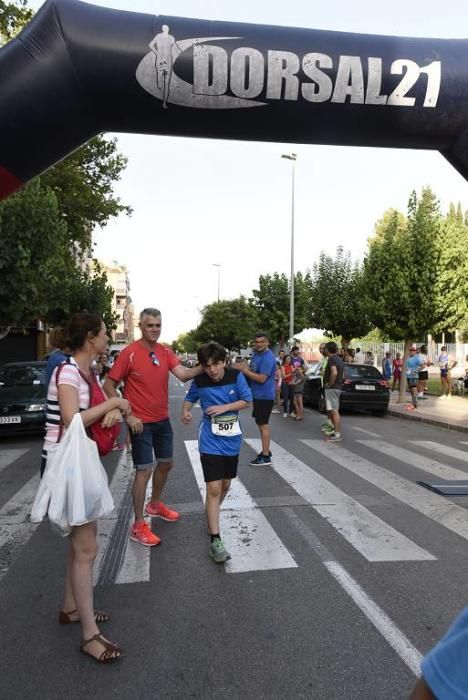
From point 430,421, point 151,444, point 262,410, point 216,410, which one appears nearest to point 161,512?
point 151,444

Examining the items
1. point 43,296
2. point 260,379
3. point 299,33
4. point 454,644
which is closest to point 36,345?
point 43,296

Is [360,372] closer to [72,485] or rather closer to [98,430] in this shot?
[98,430]

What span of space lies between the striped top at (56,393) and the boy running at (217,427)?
1.32 metres

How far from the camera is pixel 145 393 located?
459cm

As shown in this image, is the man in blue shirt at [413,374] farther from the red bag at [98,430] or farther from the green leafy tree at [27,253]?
the red bag at [98,430]

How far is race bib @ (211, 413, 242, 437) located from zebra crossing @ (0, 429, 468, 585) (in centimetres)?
96

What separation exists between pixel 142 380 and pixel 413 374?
43.8ft

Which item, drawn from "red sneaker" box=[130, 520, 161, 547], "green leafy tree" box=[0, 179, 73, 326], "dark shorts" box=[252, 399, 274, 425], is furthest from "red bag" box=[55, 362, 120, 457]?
"green leafy tree" box=[0, 179, 73, 326]

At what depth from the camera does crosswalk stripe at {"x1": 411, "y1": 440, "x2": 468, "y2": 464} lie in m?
8.70

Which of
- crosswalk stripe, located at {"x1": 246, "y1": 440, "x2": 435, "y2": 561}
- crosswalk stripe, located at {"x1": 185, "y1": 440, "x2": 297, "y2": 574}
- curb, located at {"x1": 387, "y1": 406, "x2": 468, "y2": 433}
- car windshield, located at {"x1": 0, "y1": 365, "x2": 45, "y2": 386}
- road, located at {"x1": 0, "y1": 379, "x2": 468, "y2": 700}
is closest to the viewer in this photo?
road, located at {"x1": 0, "y1": 379, "x2": 468, "y2": 700}

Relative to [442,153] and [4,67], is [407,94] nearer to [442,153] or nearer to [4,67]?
[442,153]

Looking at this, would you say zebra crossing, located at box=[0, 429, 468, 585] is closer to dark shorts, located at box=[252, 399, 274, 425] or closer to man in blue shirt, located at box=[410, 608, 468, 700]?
dark shorts, located at box=[252, 399, 274, 425]

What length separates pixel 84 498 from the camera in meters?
2.80

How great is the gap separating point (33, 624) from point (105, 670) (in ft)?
2.46
